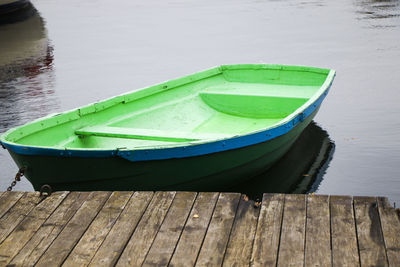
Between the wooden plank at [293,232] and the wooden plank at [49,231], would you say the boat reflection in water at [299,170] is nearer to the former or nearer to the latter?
the wooden plank at [293,232]

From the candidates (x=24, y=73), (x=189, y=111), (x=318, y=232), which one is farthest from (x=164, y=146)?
(x=24, y=73)

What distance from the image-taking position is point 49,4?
28.3 metres

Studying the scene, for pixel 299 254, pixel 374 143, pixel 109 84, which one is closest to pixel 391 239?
pixel 299 254

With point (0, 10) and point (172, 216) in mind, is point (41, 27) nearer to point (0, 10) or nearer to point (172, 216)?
point (0, 10)

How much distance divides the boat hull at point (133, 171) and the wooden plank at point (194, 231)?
1023mm

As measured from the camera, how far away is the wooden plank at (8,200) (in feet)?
15.1

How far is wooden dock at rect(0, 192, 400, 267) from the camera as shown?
3721mm

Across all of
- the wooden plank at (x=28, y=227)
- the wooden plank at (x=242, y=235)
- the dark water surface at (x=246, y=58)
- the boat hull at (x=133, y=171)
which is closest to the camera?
the wooden plank at (x=242, y=235)

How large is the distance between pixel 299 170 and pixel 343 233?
357 cm

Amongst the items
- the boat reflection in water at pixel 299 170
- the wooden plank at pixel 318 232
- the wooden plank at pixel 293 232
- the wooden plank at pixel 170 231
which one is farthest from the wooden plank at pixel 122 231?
the boat reflection in water at pixel 299 170

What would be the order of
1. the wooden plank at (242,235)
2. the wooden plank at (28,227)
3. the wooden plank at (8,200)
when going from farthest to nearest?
the wooden plank at (8,200) → the wooden plank at (28,227) → the wooden plank at (242,235)

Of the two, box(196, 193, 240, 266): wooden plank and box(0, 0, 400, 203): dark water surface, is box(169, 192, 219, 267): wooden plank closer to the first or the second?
box(196, 193, 240, 266): wooden plank

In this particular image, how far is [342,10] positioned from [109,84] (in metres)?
11.5

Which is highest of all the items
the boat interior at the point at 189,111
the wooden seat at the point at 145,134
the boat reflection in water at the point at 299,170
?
the wooden seat at the point at 145,134
